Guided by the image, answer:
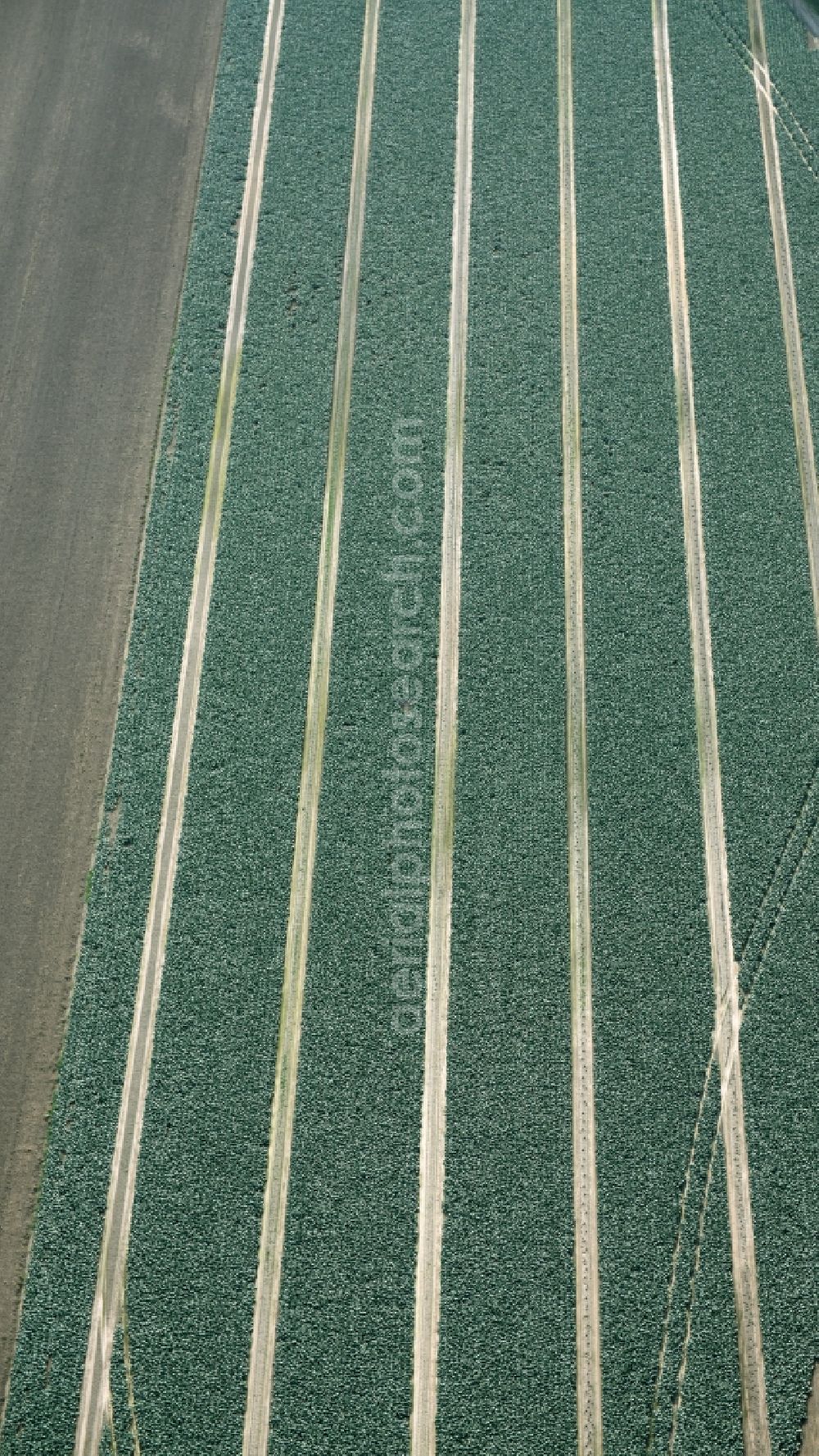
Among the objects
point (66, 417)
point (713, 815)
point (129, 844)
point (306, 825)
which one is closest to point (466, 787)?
point (306, 825)

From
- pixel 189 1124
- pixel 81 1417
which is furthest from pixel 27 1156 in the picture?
pixel 81 1417

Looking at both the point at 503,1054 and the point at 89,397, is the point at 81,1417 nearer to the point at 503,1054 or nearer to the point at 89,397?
the point at 503,1054

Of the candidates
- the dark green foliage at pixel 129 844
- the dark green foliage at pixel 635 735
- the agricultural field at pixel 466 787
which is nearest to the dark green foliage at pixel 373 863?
the agricultural field at pixel 466 787

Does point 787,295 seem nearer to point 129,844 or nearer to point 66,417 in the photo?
point 66,417

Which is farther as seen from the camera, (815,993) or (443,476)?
(443,476)

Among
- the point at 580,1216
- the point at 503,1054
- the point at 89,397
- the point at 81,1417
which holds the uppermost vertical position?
the point at 89,397

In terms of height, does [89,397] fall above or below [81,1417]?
above

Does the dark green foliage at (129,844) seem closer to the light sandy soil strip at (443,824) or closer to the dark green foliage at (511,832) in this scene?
the light sandy soil strip at (443,824)
